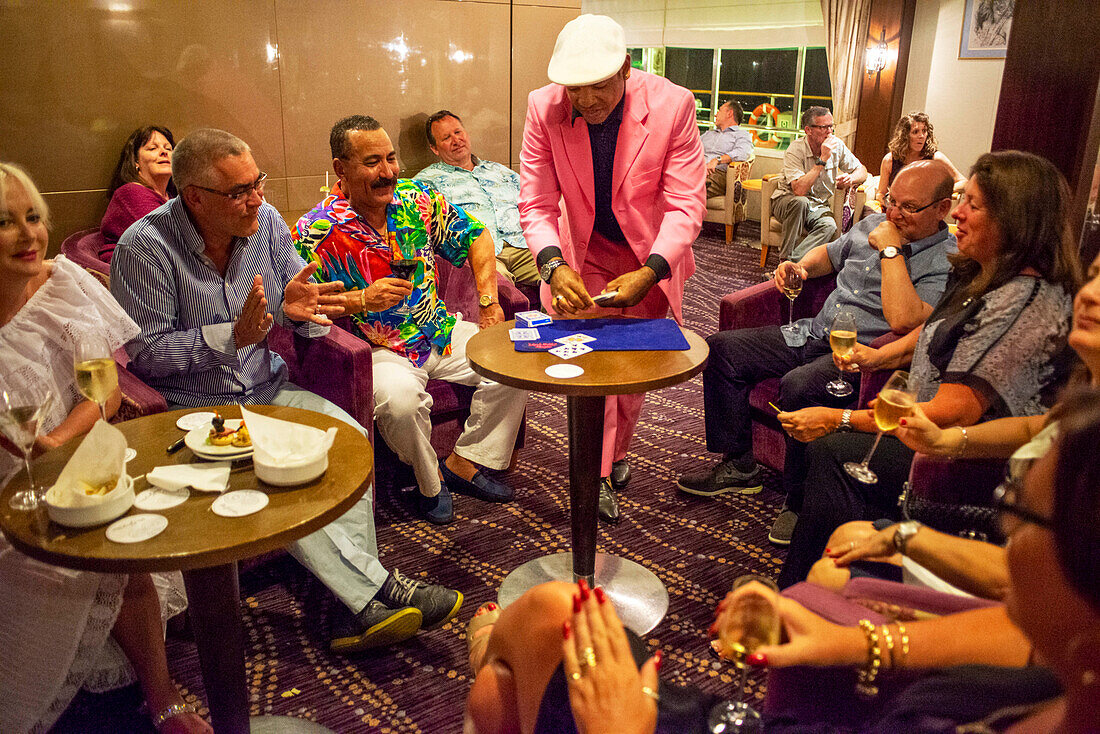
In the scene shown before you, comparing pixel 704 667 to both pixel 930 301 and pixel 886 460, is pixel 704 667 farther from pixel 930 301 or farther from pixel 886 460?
pixel 930 301

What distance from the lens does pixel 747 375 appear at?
10.8 feet

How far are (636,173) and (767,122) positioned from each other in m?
8.26

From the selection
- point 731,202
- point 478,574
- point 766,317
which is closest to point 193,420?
point 478,574

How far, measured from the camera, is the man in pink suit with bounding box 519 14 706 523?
2.79m

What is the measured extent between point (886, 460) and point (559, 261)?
48.9 inches

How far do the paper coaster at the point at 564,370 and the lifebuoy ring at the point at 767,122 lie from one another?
890 centimetres

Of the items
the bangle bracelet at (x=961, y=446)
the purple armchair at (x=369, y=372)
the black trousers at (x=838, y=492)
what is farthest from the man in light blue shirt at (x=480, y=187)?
the bangle bracelet at (x=961, y=446)

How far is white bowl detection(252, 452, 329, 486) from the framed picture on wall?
28.9ft

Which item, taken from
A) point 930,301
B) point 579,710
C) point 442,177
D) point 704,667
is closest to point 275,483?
point 579,710

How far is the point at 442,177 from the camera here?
15.6 feet

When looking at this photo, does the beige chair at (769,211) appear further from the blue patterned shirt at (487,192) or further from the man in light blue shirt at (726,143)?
the blue patterned shirt at (487,192)

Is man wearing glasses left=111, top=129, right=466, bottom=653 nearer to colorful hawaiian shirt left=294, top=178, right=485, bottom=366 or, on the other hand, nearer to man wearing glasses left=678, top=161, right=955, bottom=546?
colorful hawaiian shirt left=294, top=178, right=485, bottom=366

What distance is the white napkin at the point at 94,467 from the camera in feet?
5.19

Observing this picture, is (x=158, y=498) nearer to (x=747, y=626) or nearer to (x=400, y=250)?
(x=747, y=626)
